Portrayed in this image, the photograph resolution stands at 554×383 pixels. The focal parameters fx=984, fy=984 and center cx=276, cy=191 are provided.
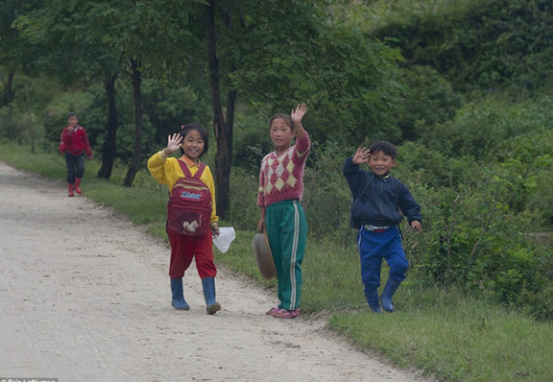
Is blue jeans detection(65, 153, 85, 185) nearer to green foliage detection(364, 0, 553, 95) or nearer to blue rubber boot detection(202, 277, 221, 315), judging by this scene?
green foliage detection(364, 0, 553, 95)

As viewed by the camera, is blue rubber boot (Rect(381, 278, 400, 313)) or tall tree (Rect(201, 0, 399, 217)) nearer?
blue rubber boot (Rect(381, 278, 400, 313))

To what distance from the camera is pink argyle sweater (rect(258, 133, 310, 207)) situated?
8922 millimetres

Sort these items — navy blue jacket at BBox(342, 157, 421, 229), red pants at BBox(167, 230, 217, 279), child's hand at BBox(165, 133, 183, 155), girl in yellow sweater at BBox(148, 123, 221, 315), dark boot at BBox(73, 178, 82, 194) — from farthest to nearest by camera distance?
1. dark boot at BBox(73, 178, 82, 194)
2. red pants at BBox(167, 230, 217, 279)
3. girl in yellow sweater at BBox(148, 123, 221, 315)
4. navy blue jacket at BBox(342, 157, 421, 229)
5. child's hand at BBox(165, 133, 183, 155)

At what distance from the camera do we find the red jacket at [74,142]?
21.1 metres

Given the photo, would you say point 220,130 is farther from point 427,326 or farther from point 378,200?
point 427,326

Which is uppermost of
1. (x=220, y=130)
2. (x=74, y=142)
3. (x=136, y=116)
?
(x=136, y=116)

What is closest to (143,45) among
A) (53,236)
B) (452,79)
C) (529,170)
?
(53,236)

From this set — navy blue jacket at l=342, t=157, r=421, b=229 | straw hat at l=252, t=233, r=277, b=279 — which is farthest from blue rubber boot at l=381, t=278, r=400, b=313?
straw hat at l=252, t=233, r=277, b=279

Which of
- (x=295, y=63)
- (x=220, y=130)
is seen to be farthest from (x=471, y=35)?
(x=295, y=63)

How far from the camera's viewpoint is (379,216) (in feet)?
28.9

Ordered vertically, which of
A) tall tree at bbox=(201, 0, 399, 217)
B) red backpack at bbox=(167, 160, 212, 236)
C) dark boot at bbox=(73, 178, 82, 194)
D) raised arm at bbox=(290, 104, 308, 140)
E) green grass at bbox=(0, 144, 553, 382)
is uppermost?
tall tree at bbox=(201, 0, 399, 217)

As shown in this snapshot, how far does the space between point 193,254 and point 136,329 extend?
48.9 inches

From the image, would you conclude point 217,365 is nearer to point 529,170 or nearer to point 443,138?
point 529,170

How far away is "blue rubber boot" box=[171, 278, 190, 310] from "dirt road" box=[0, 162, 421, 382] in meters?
0.10
